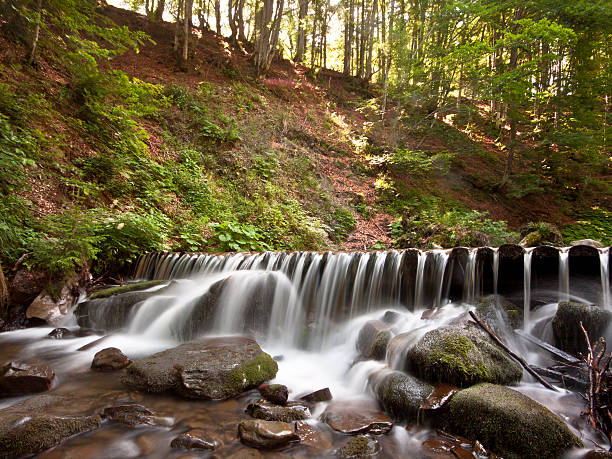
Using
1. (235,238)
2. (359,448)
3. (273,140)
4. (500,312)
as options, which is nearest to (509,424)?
(359,448)

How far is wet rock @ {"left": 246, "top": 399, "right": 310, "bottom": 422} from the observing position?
271 centimetres

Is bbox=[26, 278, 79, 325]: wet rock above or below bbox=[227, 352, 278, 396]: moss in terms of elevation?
above

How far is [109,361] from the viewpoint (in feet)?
12.1

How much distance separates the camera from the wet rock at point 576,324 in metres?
3.46

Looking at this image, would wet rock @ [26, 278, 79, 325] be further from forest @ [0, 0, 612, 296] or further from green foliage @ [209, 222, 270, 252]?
green foliage @ [209, 222, 270, 252]

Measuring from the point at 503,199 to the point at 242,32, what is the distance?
20736mm

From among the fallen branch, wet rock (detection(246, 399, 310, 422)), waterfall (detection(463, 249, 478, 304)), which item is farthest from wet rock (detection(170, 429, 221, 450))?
waterfall (detection(463, 249, 478, 304))

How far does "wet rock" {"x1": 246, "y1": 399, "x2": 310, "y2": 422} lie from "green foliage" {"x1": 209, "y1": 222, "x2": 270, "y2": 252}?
5.81 m

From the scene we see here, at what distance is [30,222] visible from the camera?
5281 millimetres

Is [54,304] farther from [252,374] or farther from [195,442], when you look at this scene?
[195,442]

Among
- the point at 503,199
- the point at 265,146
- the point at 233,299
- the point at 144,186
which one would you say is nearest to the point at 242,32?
the point at 265,146

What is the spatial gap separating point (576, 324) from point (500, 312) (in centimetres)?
82

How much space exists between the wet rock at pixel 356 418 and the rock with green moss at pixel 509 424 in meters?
0.59

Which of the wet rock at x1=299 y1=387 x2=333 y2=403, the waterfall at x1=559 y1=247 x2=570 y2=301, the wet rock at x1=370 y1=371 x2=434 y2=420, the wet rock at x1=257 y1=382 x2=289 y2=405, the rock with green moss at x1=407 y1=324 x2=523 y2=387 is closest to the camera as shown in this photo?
the wet rock at x1=370 y1=371 x2=434 y2=420
